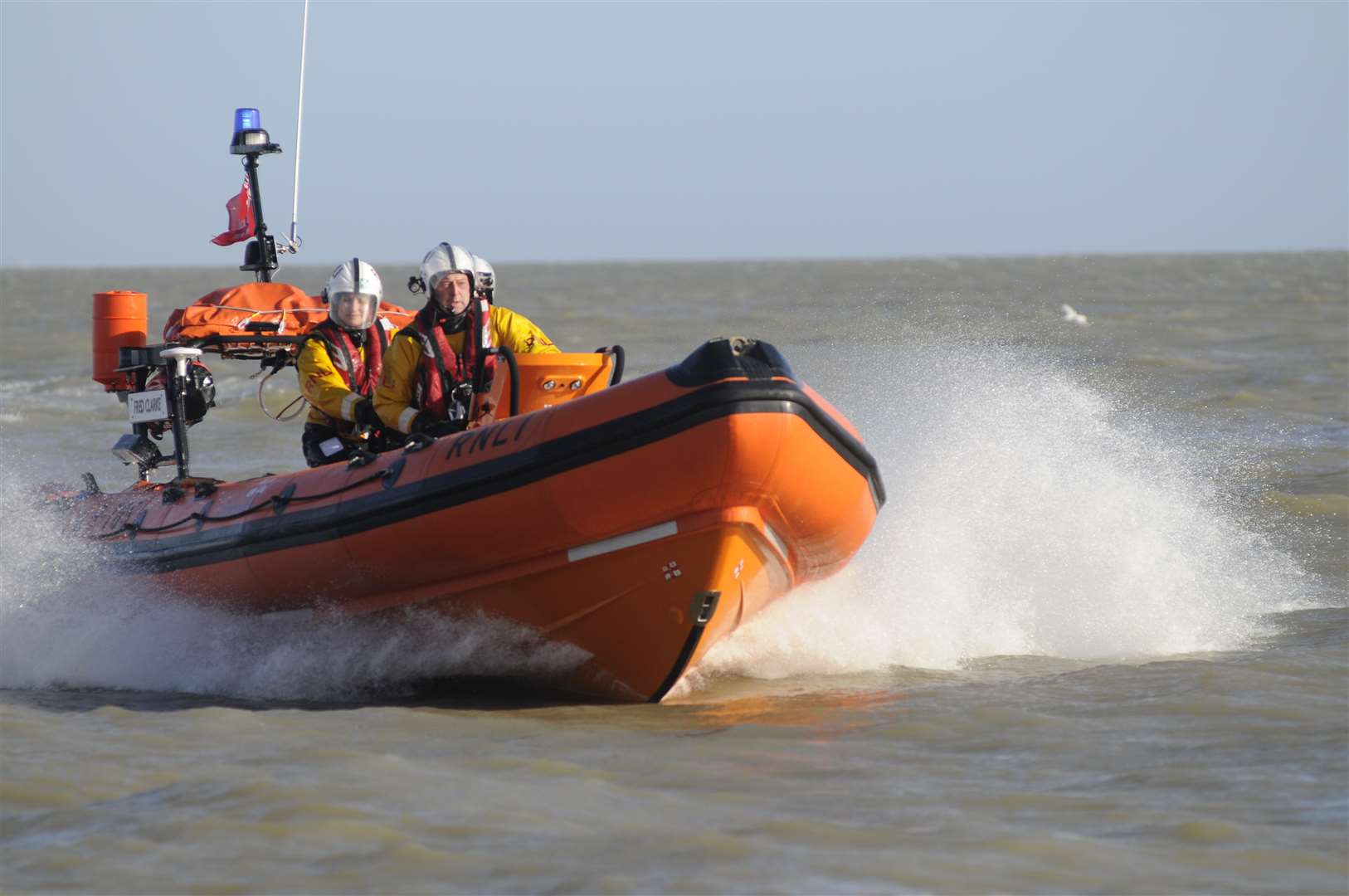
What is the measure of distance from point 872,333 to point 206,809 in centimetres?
1301

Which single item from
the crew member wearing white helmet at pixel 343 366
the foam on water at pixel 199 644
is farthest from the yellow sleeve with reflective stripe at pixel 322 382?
the foam on water at pixel 199 644

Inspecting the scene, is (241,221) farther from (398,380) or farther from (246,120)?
(398,380)

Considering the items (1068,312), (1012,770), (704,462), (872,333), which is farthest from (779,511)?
(1068,312)

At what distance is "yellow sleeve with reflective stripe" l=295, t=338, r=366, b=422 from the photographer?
20.5 ft

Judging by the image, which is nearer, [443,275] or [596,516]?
[596,516]

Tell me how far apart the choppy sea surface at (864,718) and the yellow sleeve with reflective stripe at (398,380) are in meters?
0.80

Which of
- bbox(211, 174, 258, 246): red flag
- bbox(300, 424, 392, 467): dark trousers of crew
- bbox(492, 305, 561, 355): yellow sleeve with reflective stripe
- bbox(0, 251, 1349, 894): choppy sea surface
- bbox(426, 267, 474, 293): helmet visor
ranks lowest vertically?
bbox(0, 251, 1349, 894): choppy sea surface

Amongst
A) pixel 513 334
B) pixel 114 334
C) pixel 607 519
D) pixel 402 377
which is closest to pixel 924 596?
pixel 607 519

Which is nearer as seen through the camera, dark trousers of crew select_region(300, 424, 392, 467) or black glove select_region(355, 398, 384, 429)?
black glove select_region(355, 398, 384, 429)

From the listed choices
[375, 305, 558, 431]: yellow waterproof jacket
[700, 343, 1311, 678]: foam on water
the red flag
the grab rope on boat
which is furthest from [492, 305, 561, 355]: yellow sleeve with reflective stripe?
the red flag

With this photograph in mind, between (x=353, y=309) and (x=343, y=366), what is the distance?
239 mm

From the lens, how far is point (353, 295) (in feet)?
20.7

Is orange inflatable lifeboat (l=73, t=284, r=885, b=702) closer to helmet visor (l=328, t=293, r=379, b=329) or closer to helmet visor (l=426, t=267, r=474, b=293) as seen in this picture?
helmet visor (l=426, t=267, r=474, b=293)

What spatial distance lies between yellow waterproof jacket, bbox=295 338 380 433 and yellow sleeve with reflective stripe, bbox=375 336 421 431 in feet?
0.64
